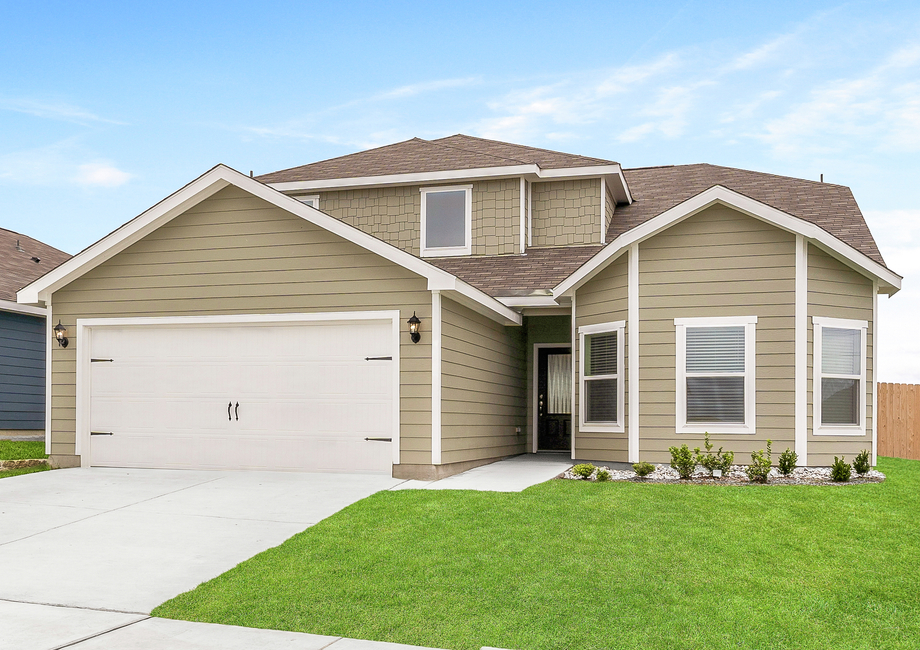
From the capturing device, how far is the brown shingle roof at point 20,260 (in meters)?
18.9

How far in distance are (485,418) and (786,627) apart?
27.3 ft

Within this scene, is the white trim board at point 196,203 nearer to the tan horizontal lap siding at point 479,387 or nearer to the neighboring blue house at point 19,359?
the tan horizontal lap siding at point 479,387

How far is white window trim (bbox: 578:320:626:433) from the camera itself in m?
12.8

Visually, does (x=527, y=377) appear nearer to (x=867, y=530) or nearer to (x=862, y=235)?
(x=862, y=235)

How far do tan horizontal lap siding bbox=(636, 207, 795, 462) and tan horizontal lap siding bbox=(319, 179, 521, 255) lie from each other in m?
4.26

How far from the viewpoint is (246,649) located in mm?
5633

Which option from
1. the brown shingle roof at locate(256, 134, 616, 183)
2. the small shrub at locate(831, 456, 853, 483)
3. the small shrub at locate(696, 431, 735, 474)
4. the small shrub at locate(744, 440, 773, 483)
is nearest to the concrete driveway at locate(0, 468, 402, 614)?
the small shrub at locate(696, 431, 735, 474)

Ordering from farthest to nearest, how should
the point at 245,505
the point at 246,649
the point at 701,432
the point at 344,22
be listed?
the point at 344,22, the point at 701,432, the point at 245,505, the point at 246,649

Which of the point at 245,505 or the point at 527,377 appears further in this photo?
the point at 527,377

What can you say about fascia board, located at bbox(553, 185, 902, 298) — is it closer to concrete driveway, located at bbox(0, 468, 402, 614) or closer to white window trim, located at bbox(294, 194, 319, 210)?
concrete driveway, located at bbox(0, 468, 402, 614)

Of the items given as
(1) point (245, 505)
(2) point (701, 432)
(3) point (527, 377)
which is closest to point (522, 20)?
(3) point (527, 377)

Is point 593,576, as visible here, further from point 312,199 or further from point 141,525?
point 312,199

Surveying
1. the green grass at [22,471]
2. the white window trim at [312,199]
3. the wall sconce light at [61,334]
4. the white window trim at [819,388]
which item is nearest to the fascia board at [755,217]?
the white window trim at [819,388]

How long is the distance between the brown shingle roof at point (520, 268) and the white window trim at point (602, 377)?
1.15 metres
